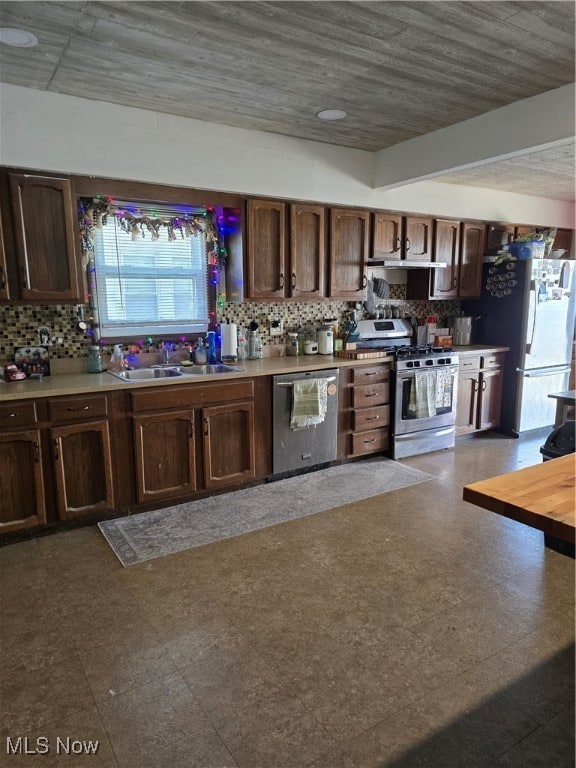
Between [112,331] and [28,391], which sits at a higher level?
[112,331]

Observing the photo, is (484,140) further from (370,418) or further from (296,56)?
(370,418)

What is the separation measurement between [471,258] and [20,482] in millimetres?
4541

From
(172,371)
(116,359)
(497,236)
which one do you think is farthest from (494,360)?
(116,359)

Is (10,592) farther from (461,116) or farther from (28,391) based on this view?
(461,116)

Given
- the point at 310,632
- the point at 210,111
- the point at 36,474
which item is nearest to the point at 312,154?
the point at 210,111

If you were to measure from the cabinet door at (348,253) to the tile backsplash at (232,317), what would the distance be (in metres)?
0.29

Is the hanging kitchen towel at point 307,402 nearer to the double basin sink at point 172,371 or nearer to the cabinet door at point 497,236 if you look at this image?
the double basin sink at point 172,371

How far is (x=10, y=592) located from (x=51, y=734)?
3.24 feet

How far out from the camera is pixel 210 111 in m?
3.32

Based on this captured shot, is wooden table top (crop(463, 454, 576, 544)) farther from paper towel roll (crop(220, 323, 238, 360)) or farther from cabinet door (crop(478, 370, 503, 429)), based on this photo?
cabinet door (crop(478, 370, 503, 429))

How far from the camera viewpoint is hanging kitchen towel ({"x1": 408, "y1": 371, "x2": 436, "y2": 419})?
4.35 metres

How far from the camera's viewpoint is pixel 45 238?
3.09 meters

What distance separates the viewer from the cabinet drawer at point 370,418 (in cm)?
420

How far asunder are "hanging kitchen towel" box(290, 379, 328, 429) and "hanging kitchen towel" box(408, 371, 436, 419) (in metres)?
0.91
